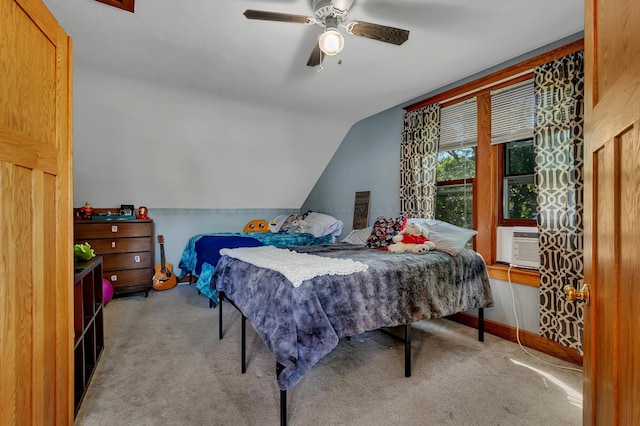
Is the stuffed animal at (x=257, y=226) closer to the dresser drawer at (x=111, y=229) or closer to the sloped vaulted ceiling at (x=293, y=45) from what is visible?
the dresser drawer at (x=111, y=229)

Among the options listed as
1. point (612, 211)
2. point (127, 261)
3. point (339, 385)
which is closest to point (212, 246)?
point (127, 261)

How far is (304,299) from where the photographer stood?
1.59m

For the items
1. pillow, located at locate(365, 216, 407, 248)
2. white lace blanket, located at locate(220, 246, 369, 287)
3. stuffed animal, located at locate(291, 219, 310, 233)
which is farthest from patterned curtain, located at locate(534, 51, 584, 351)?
stuffed animal, located at locate(291, 219, 310, 233)

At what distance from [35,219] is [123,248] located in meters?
3.28

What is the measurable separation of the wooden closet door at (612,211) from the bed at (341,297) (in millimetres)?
1082

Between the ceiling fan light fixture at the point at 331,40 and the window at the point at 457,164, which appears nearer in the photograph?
the ceiling fan light fixture at the point at 331,40

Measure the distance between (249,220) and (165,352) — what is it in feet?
10.4

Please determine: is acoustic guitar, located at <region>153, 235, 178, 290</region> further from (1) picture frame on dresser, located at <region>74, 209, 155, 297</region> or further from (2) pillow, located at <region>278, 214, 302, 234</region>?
(2) pillow, located at <region>278, 214, 302, 234</region>

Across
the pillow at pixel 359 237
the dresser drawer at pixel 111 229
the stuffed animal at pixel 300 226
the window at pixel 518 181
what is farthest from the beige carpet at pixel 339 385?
the stuffed animal at pixel 300 226

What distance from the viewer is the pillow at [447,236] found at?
8.57 feet

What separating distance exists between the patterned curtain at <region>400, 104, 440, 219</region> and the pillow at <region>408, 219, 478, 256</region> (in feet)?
1.15

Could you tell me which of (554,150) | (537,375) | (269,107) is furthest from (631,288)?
(269,107)

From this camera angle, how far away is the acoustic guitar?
428 centimetres

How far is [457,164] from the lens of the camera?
322cm
